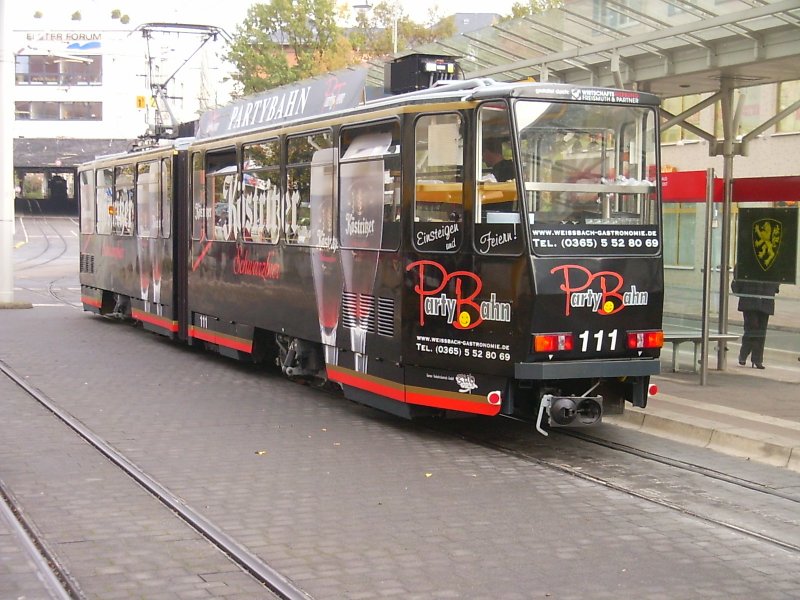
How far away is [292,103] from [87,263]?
1008cm

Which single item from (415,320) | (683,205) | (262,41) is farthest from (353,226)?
(262,41)

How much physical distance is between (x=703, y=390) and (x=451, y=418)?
3.07 meters

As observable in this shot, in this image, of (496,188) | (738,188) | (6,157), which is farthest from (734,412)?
(6,157)

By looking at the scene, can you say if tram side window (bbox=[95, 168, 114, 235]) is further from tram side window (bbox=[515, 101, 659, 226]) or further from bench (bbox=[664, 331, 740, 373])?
tram side window (bbox=[515, 101, 659, 226])

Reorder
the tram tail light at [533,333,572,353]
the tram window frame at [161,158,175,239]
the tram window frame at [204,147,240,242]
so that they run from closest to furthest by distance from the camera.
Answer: the tram tail light at [533,333,572,353], the tram window frame at [204,147,240,242], the tram window frame at [161,158,175,239]

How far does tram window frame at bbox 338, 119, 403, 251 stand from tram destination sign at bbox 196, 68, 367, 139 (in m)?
0.85

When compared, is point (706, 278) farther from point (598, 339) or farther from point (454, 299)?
point (454, 299)

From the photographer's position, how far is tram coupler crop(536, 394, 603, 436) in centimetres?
903

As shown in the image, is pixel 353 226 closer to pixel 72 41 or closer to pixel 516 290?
pixel 516 290

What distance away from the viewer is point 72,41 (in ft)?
→ 244

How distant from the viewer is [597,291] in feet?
29.7

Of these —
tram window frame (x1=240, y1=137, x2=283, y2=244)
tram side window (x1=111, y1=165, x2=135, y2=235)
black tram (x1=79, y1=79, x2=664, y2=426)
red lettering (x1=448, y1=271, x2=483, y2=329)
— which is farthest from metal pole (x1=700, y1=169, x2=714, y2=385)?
tram side window (x1=111, y1=165, x2=135, y2=235)

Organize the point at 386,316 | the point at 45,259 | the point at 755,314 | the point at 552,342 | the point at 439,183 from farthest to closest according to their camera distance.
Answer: the point at 45,259, the point at 755,314, the point at 386,316, the point at 439,183, the point at 552,342

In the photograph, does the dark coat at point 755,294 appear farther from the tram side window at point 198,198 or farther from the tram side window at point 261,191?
the tram side window at point 198,198
